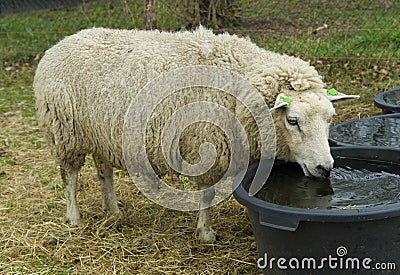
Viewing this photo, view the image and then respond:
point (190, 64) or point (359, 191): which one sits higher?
point (190, 64)

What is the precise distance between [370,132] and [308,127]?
1155 mm

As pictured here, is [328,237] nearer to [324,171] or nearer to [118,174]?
[324,171]

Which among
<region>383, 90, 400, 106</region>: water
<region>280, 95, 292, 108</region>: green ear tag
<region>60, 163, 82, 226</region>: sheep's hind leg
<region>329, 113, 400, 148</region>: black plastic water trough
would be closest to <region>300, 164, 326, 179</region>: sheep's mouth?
<region>280, 95, 292, 108</region>: green ear tag

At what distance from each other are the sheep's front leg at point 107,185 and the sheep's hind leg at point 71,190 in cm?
15

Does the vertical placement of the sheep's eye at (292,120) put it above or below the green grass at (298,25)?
above

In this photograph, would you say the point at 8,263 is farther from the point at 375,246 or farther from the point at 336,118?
the point at 336,118

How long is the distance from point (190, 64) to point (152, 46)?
0.30 m

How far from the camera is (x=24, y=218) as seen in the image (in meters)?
4.00

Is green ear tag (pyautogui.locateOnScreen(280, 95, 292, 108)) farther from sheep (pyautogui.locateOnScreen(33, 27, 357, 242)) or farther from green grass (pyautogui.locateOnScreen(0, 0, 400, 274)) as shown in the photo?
green grass (pyautogui.locateOnScreen(0, 0, 400, 274))

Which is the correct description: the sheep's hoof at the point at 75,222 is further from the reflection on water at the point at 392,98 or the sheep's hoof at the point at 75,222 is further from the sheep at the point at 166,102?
the reflection on water at the point at 392,98

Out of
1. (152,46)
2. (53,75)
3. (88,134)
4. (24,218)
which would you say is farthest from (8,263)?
(152,46)

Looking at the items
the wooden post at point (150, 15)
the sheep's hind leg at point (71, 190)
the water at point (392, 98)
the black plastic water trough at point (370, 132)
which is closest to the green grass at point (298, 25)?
the wooden post at point (150, 15)

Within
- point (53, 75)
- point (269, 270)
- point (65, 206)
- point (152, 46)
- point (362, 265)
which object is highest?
point (152, 46)

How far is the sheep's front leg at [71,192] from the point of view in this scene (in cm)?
382
